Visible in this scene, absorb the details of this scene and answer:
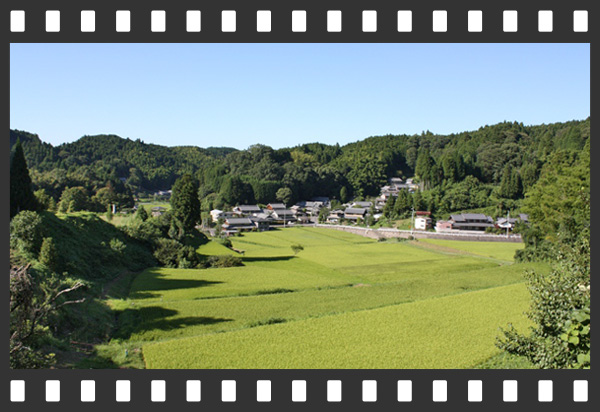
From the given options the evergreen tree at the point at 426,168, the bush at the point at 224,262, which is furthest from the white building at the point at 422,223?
the bush at the point at 224,262

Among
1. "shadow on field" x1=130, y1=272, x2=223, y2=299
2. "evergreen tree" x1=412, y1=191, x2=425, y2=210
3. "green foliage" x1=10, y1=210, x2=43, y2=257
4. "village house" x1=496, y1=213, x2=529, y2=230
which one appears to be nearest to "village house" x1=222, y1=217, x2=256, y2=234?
"evergreen tree" x1=412, y1=191, x2=425, y2=210

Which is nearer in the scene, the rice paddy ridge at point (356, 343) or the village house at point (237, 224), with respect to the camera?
the rice paddy ridge at point (356, 343)

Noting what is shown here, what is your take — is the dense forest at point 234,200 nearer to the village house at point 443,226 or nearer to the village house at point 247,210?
the village house at point 247,210

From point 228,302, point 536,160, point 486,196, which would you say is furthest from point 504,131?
point 228,302

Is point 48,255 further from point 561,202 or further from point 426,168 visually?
point 426,168

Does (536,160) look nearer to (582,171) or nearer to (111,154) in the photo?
(582,171)
